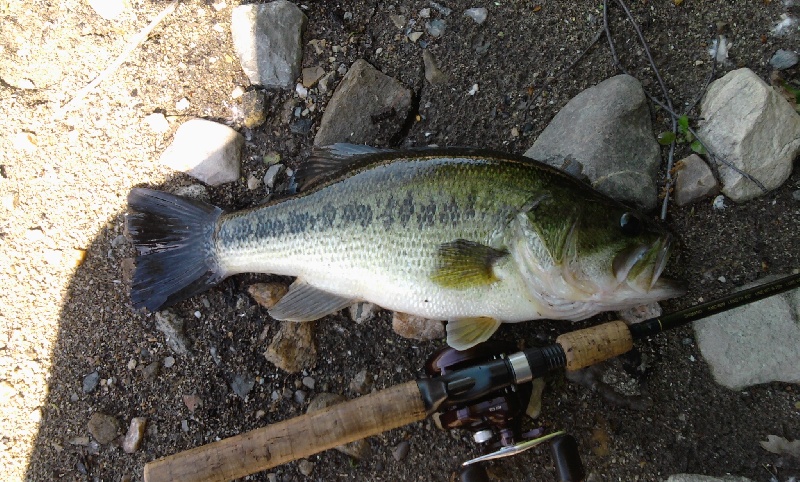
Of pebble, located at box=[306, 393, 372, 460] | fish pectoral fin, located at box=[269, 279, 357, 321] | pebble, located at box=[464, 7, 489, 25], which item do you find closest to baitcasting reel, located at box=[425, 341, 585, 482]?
pebble, located at box=[306, 393, 372, 460]

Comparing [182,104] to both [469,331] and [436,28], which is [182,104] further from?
[469,331]

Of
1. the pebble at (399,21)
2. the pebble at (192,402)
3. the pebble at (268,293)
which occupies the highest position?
the pebble at (399,21)

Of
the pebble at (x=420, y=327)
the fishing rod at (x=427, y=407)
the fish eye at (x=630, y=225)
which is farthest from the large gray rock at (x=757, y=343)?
the pebble at (x=420, y=327)

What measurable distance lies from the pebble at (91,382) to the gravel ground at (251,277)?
3cm

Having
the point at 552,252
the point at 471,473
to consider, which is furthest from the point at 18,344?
the point at 552,252

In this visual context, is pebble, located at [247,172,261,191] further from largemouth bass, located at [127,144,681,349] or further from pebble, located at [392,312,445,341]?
pebble, located at [392,312,445,341]

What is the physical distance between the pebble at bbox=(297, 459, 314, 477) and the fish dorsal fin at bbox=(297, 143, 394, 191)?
1.46 meters

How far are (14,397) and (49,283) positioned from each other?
67cm

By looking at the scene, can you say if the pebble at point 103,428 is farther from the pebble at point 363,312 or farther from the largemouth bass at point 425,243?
the pebble at point 363,312

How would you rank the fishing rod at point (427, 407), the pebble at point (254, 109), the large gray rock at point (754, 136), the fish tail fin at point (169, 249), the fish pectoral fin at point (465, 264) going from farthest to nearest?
the pebble at point (254, 109), the fish tail fin at point (169, 249), the large gray rock at point (754, 136), the fish pectoral fin at point (465, 264), the fishing rod at point (427, 407)

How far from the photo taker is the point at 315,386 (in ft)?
9.50

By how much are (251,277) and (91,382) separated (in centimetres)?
110

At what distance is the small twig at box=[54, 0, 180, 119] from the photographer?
3.29 m

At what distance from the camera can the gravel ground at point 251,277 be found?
2.68 metres
